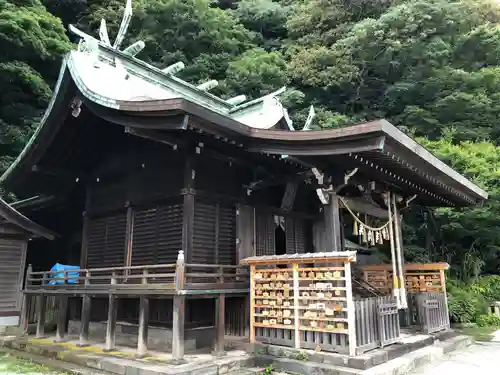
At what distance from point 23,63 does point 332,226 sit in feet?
65.5

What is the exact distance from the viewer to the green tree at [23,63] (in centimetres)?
1953

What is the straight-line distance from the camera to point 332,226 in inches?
286

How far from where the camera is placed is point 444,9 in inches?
999

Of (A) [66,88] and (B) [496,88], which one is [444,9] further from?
(A) [66,88]

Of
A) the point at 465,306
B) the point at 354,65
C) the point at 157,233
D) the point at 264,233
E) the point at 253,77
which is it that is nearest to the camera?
the point at 157,233

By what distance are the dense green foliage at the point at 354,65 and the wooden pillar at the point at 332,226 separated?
36.1 ft

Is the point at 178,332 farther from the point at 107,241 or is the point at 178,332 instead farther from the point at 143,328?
the point at 107,241

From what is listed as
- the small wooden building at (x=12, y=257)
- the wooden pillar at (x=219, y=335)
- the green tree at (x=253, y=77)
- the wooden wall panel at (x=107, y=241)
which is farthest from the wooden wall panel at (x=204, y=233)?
the green tree at (x=253, y=77)

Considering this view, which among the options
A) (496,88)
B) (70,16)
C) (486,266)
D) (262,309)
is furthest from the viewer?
(70,16)

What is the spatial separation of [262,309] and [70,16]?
30.7 m

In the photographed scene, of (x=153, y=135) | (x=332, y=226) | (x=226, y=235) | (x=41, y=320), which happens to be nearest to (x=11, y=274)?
(x=41, y=320)

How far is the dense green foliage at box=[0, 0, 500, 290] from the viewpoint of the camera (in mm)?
17969

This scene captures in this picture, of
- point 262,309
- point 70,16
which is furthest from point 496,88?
point 70,16

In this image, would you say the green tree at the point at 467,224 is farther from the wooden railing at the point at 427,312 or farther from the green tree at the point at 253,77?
the green tree at the point at 253,77
